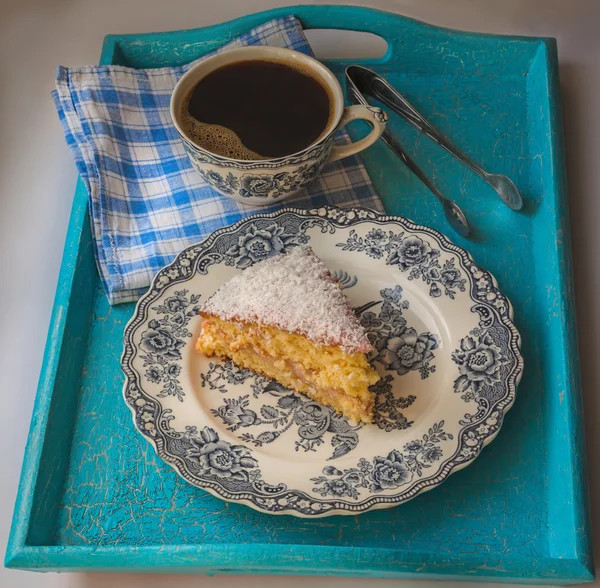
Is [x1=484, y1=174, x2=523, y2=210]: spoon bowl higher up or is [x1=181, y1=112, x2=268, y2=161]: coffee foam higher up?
[x1=181, y1=112, x2=268, y2=161]: coffee foam

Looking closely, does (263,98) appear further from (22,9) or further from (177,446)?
(22,9)

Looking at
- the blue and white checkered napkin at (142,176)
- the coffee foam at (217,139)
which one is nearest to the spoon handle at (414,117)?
the blue and white checkered napkin at (142,176)

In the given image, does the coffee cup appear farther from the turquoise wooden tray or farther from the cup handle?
the turquoise wooden tray

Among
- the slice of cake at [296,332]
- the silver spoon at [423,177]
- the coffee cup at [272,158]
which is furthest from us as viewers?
the silver spoon at [423,177]

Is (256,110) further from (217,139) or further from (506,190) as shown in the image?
(506,190)

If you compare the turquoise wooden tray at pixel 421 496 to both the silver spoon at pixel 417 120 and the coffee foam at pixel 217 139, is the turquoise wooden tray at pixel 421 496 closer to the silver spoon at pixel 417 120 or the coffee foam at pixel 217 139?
the silver spoon at pixel 417 120

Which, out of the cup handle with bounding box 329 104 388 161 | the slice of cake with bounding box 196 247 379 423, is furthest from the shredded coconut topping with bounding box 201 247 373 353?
the cup handle with bounding box 329 104 388 161
